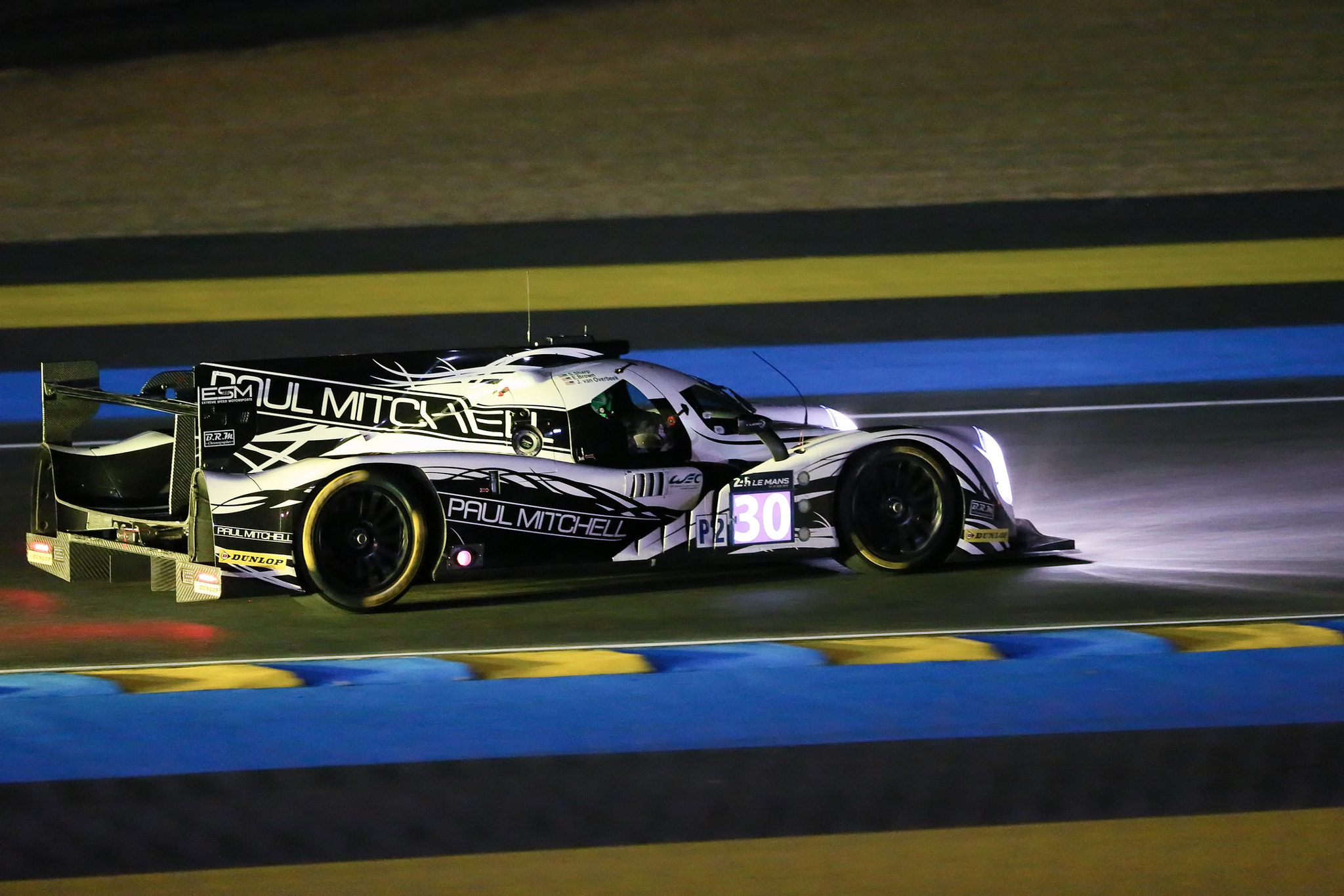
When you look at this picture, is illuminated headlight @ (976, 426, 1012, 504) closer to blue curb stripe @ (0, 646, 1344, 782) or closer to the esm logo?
blue curb stripe @ (0, 646, 1344, 782)

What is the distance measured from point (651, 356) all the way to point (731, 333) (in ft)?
3.18

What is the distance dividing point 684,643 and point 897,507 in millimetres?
1905

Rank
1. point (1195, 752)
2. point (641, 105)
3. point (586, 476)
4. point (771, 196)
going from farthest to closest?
1. point (641, 105)
2. point (771, 196)
3. point (586, 476)
4. point (1195, 752)

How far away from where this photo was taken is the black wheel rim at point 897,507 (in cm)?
939

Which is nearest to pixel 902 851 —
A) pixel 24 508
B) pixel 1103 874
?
pixel 1103 874

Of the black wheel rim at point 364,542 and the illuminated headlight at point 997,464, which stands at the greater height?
the illuminated headlight at point 997,464

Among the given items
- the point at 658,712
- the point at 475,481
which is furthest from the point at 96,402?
the point at 658,712

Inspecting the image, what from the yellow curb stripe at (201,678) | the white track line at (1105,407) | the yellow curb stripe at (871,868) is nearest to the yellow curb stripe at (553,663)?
the yellow curb stripe at (201,678)

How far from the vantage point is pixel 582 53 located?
1069 inches

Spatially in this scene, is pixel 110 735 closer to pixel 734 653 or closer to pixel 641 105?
pixel 734 653

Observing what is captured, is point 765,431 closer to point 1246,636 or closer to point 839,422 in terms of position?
point 839,422

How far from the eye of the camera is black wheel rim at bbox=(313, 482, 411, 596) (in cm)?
871

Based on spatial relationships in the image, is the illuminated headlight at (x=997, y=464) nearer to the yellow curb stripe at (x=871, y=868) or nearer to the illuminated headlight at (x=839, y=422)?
the illuminated headlight at (x=839, y=422)

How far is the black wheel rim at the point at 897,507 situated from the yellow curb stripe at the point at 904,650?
1441 millimetres
